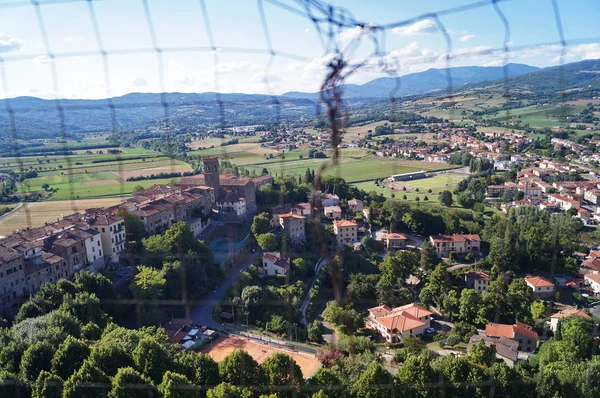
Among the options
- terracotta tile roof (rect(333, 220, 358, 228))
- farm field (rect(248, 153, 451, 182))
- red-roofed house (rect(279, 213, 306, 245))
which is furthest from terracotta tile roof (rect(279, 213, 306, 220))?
farm field (rect(248, 153, 451, 182))

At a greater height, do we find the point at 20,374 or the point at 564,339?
the point at 20,374

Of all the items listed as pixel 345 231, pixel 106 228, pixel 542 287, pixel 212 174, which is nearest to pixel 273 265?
pixel 345 231

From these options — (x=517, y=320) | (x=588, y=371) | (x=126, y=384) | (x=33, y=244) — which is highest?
(x=33, y=244)

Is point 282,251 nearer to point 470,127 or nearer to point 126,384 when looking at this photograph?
point 126,384

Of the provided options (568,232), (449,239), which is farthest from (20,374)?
(568,232)

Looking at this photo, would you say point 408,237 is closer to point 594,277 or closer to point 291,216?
point 291,216

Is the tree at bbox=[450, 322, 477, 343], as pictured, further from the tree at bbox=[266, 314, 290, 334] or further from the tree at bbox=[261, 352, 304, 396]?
the tree at bbox=[261, 352, 304, 396]

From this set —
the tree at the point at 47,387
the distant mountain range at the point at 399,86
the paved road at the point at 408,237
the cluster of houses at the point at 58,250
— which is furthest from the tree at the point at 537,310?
the cluster of houses at the point at 58,250
